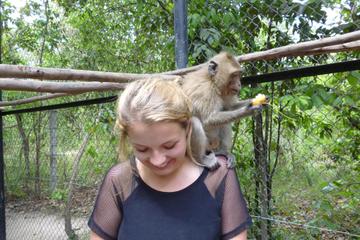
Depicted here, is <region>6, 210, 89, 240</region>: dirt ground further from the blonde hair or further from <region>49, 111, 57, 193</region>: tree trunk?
the blonde hair

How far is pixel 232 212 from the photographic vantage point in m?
1.67

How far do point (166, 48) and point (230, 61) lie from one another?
1.38m

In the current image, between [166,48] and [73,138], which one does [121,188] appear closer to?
[166,48]

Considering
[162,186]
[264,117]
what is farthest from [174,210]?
[264,117]

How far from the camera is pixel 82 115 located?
6000mm

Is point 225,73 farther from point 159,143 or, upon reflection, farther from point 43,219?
point 43,219

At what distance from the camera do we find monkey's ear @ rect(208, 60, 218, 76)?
335 centimetres

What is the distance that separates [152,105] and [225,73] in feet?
5.91

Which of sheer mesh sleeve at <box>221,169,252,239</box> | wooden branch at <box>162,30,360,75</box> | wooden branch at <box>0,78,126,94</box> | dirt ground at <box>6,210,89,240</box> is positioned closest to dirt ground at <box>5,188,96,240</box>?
dirt ground at <box>6,210,89,240</box>

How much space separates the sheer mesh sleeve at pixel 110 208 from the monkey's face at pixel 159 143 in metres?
0.25

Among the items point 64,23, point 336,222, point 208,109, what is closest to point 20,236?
point 64,23

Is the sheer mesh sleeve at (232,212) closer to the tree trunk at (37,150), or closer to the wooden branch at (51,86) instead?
the wooden branch at (51,86)

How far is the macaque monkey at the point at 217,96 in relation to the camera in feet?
10.6

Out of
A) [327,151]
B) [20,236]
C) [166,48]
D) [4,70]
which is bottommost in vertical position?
[20,236]
